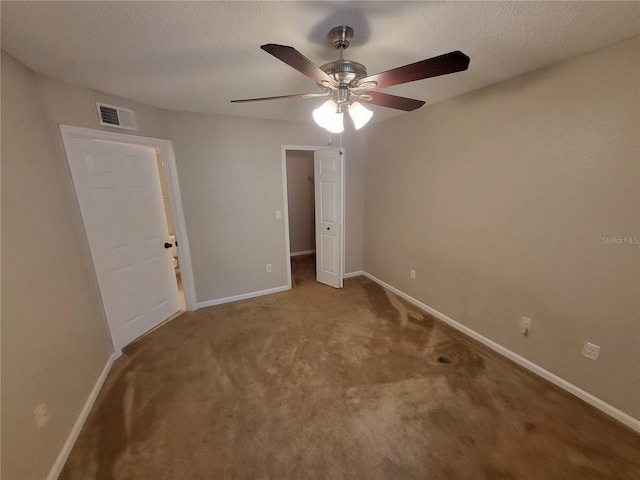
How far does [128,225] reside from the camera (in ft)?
7.95

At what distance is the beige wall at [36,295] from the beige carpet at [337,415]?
302 millimetres

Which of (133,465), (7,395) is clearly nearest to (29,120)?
(7,395)

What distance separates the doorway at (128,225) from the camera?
2.06 m

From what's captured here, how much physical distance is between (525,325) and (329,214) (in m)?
2.43

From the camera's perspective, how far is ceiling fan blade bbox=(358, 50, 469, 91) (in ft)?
3.21

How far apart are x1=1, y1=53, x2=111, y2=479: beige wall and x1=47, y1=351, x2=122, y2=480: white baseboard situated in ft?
0.12

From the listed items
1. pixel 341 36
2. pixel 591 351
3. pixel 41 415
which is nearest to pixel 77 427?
pixel 41 415

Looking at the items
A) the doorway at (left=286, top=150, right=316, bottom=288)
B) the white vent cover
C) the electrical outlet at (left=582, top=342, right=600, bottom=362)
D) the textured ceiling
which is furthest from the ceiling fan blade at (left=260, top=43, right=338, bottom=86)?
the doorway at (left=286, top=150, right=316, bottom=288)

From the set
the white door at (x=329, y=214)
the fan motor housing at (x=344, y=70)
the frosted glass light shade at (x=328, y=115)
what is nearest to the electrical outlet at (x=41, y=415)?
the frosted glass light shade at (x=328, y=115)

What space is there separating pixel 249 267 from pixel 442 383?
8.36 ft

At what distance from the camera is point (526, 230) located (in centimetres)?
197

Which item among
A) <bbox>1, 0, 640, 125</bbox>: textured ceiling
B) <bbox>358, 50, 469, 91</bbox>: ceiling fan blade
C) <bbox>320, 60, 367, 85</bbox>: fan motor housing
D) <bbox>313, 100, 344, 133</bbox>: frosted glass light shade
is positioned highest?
<bbox>1, 0, 640, 125</bbox>: textured ceiling

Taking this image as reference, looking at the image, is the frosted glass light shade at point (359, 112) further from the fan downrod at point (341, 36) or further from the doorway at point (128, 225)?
the doorway at point (128, 225)

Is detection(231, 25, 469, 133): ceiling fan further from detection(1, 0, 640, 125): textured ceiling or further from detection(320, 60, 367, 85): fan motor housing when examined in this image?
detection(1, 0, 640, 125): textured ceiling
